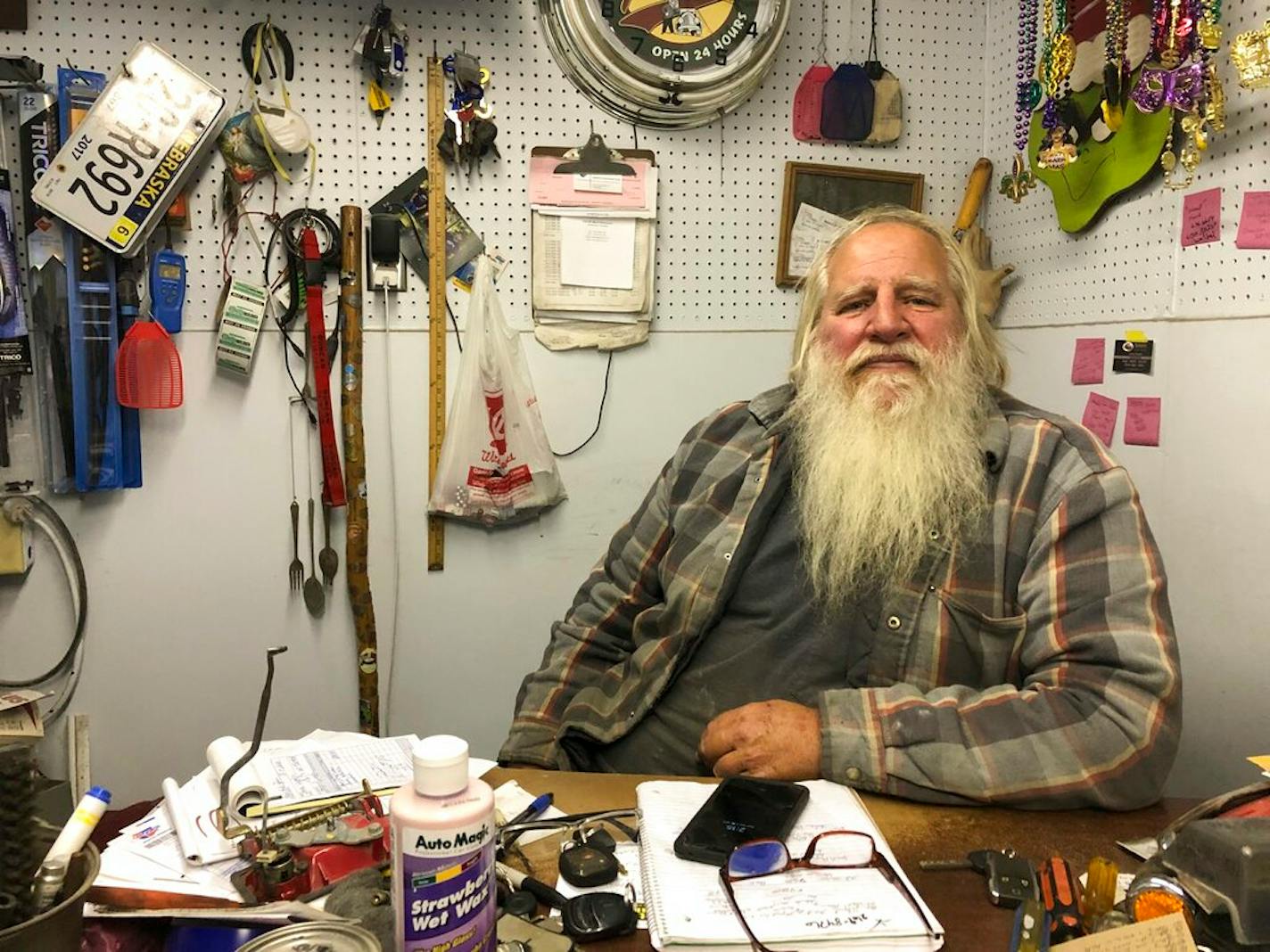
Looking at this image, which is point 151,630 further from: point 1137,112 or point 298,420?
point 1137,112

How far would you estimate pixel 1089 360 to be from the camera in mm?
1802

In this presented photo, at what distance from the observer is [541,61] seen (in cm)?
200

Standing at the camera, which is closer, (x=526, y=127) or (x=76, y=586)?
(x=76, y=586)

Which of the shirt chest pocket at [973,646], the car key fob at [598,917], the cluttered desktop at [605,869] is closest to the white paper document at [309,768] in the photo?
the cluttered desktop at [605,869]

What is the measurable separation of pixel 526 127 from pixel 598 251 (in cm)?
33

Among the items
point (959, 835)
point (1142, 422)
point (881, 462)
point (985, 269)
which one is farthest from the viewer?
point (985, 269)

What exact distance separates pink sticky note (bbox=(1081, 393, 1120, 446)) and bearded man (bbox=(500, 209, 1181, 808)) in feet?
0.93

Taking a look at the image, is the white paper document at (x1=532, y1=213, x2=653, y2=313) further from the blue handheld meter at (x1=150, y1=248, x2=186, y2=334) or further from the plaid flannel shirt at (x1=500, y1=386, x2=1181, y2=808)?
the blue handheld meter at (x1=150, y1=248, x2=186, y2=334)

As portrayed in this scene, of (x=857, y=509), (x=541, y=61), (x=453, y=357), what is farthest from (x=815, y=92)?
(x=857, y=509)

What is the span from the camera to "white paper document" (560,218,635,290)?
2043 mm

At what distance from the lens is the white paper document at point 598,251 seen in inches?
80.4

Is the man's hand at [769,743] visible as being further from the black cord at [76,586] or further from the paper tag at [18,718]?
the black cord at [76,586]

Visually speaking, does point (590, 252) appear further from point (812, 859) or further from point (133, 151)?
point (812, 859)

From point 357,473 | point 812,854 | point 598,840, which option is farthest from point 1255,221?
point 357,473
